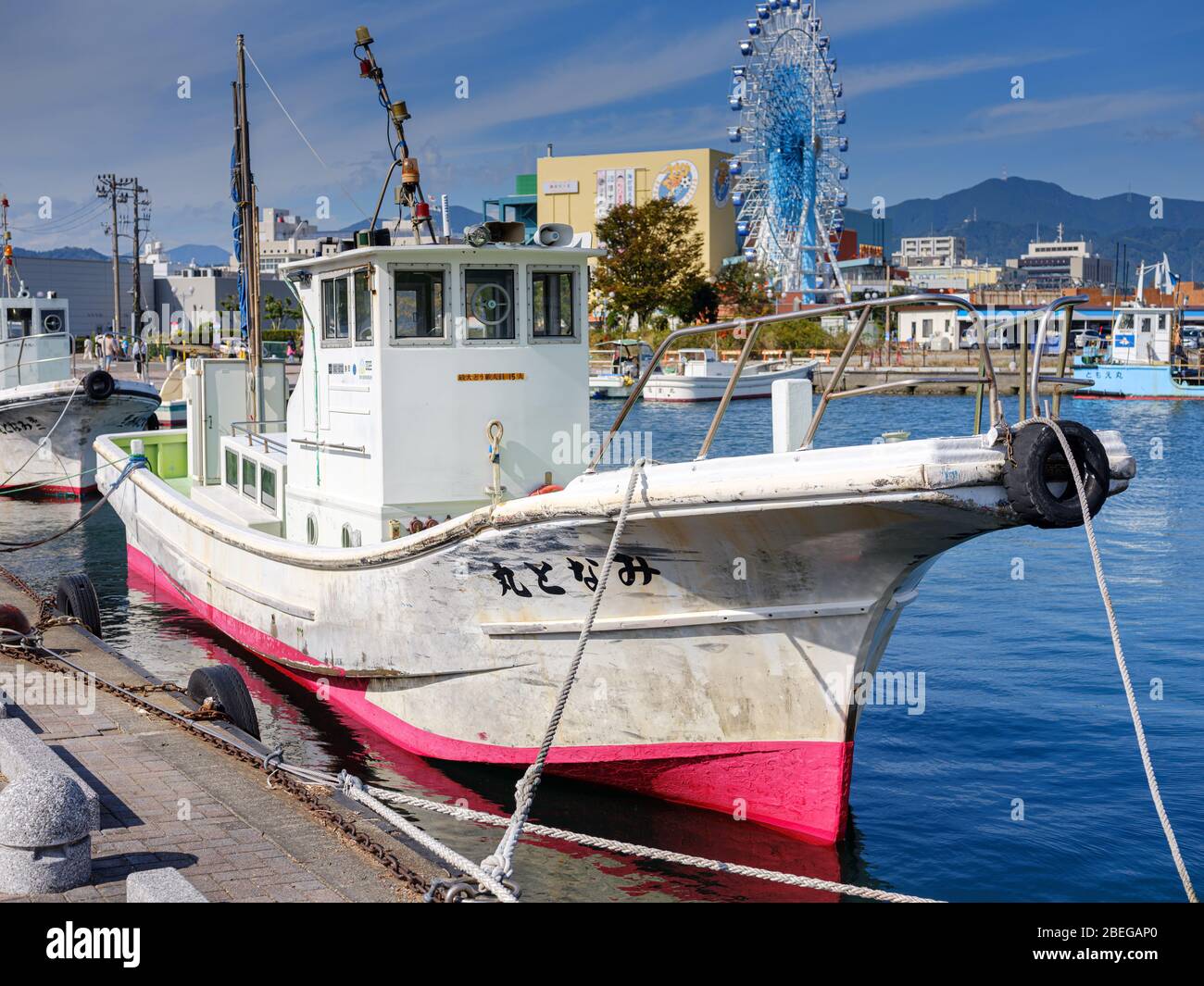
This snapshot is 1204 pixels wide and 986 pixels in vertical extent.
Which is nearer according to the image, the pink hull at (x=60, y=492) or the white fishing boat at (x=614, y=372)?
the pink hull at (x=60, y=492)

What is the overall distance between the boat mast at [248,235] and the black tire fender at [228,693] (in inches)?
326

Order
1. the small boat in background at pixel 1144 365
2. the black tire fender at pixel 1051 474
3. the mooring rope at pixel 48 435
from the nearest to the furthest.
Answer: the black tire fender at pixel 1051 474 < the mooring rope at pixel 48 435 < the small boat in background at pixel 1144 365

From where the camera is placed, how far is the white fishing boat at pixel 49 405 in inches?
1088

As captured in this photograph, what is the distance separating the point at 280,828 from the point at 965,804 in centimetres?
601

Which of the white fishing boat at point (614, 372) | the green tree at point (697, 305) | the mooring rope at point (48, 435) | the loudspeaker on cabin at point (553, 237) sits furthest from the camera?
the green tree at point (697, 305)

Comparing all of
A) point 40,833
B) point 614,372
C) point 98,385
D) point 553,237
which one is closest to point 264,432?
point 553,237

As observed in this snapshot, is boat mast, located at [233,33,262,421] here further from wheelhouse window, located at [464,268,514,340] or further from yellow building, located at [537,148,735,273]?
yellow building, located at [537,148,735,273]

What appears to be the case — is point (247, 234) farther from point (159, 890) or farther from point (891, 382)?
point (159, 890)

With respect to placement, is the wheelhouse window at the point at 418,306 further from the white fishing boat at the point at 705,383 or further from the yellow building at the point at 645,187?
the yellow building at the point at 645,187

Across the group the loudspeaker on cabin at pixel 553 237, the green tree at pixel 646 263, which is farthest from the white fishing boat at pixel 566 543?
→ the green tree at pixel 646 263

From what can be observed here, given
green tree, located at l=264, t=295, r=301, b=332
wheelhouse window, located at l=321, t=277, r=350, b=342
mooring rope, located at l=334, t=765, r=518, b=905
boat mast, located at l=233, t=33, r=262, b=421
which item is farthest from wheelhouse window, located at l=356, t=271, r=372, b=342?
green tree, located at l=264, t=295, r=301, b=332

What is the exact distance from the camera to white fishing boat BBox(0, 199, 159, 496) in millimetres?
27625

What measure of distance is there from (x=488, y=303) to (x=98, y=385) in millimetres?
18507
